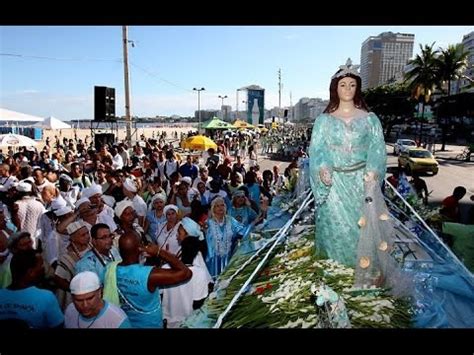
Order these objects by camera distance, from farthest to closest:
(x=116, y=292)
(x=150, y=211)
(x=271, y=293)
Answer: (x=150, y=211)
(x=271, y=293)
(x=116, y=292)

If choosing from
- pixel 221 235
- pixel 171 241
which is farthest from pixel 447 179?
pixel 171 241

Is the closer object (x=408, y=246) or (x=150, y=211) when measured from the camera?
(x=408, y=246)

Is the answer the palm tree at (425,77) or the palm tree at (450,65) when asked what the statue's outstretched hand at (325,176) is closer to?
the palm tree at (425,77)

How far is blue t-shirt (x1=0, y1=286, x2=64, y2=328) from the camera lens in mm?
3070

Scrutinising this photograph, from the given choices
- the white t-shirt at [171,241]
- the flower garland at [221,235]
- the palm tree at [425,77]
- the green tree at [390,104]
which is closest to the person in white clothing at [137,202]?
the white t-shirt at [171,241]

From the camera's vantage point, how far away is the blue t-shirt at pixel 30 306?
3.07 m

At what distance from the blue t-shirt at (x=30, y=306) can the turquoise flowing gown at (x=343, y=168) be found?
9.29 feet

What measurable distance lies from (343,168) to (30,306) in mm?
3210

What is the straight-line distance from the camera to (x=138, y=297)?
3.12m

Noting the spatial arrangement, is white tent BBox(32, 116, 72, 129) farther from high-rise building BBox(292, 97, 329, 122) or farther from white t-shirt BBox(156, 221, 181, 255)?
white t-shirt BBox(156, 221, 181, 255)

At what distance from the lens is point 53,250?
4.43m
